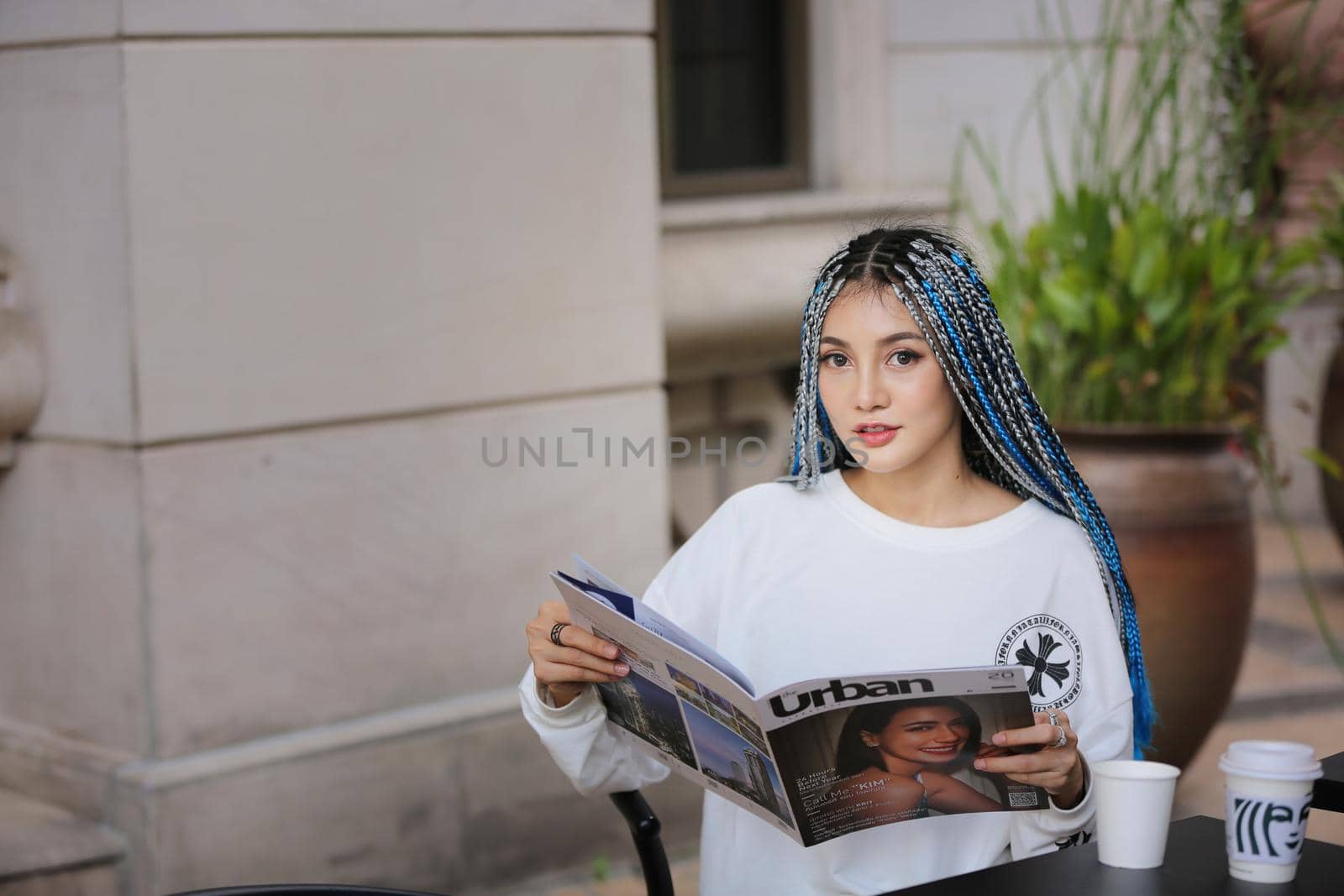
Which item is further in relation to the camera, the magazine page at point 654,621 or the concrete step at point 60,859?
the concrete step at point 60,859

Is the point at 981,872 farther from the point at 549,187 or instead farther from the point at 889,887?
the point at 549,187

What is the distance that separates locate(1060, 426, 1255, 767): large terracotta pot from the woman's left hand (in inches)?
85.3

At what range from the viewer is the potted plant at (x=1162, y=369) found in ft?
13.5

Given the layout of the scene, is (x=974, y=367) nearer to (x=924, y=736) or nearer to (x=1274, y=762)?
(x=924, y=736)

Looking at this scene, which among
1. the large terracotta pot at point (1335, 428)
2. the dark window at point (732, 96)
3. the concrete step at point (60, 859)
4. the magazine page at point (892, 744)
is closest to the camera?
the magazine page at point (892, 744)

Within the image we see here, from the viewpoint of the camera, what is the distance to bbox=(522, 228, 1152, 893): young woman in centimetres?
218

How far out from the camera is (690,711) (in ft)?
6.56

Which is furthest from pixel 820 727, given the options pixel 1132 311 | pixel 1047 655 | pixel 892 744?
pixel 1132 311

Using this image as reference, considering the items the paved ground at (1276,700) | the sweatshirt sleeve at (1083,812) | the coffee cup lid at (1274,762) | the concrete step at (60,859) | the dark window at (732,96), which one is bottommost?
the paved ground at (1276,700)

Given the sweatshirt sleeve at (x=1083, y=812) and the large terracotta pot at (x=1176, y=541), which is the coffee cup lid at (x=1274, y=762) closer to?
the sweatshirt sleeve at (x=1083, y=812)

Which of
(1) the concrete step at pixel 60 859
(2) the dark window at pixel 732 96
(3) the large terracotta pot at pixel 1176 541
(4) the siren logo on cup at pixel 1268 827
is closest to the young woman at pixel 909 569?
(4) the siren logo on cup at pixel 1268 827

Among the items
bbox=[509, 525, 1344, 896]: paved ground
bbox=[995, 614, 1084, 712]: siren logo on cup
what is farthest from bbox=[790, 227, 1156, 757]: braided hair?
bbox=[509, 525, 1344, 896]: paved ground

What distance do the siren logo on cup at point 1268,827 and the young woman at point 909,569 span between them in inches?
15.1

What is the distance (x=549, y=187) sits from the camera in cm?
418
